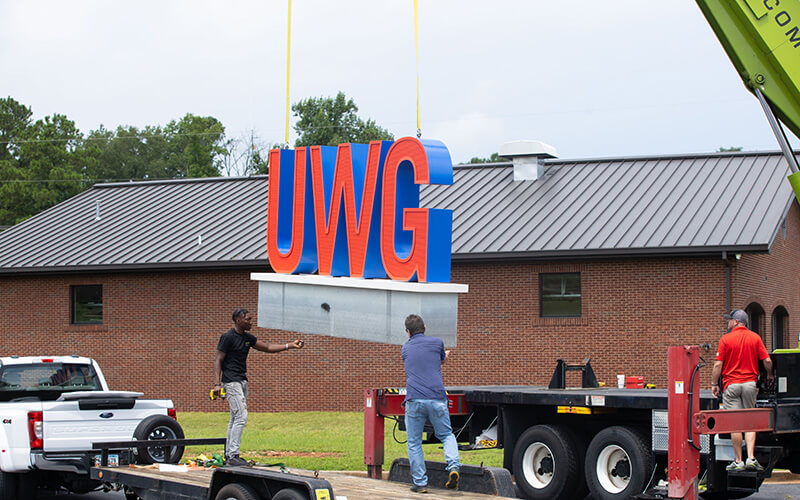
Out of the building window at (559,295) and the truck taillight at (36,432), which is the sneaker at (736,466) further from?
the building window at (559,295)

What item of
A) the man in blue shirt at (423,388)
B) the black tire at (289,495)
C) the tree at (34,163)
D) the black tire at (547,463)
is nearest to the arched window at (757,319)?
the black tire at (547,463)

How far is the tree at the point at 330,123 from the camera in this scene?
71.1 meters

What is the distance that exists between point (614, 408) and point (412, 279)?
2.75 meters

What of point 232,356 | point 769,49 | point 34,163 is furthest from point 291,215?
point 34,163

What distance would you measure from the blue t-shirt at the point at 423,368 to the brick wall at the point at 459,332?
14.6 m

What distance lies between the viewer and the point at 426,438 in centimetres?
1368

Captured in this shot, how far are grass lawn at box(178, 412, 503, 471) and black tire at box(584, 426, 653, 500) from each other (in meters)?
2.33

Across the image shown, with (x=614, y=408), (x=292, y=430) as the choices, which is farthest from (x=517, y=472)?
(x=292, y=430)

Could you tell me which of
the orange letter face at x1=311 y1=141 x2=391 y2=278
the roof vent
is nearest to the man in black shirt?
the orange letter face at x1=311 y1=141 x2=391 y2=278

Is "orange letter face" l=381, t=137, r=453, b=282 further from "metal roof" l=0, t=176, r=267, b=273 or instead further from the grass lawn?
"metal roof" l=0, t=176, r=267, b=273

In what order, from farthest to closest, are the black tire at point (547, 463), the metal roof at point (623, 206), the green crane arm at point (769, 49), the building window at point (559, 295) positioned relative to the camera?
the building window at point (559, 295), the metal roof at point (623, 206), the black tire at point (547, 463), the green crane arm at point (769, 49)

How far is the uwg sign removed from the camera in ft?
38.8

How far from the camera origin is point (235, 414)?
10.8 metres

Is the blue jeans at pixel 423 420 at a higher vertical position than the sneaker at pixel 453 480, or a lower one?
higher
